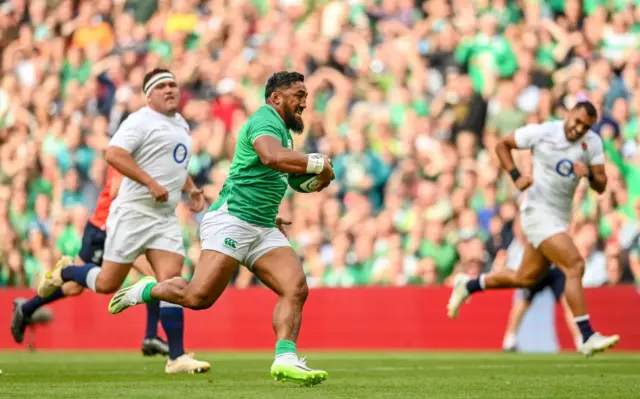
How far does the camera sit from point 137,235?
12930 millimetres

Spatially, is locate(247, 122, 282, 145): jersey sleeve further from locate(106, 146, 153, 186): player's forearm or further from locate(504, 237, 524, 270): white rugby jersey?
locate(504, 237, 524, 270): white rugby jersey

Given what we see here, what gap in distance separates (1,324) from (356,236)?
545 centimetres

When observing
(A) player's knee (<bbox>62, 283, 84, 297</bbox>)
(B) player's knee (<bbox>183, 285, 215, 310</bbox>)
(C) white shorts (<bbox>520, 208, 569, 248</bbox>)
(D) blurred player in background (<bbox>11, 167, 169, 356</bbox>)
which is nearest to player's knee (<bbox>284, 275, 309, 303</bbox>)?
(B) player's knee (<bbox>183, 285, 215, 310</bbox>)

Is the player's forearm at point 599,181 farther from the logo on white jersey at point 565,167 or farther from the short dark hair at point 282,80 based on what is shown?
the short dark hair at point 282,80

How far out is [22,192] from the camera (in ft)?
72.1

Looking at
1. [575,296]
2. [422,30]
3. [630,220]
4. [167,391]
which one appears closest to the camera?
[167,391]

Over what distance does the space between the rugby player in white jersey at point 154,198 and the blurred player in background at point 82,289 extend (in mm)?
1093

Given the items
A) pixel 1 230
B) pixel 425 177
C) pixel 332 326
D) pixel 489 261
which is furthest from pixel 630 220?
pixel 1 230

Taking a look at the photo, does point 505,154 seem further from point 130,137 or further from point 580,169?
point 130,137

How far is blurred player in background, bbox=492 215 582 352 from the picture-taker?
57.7 ft

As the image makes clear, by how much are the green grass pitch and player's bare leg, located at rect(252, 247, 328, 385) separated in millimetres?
143

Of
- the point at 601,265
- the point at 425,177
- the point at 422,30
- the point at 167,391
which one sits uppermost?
the point at 422,30

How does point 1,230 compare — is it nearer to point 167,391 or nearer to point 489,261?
point 489,261

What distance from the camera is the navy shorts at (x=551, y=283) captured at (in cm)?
1756
